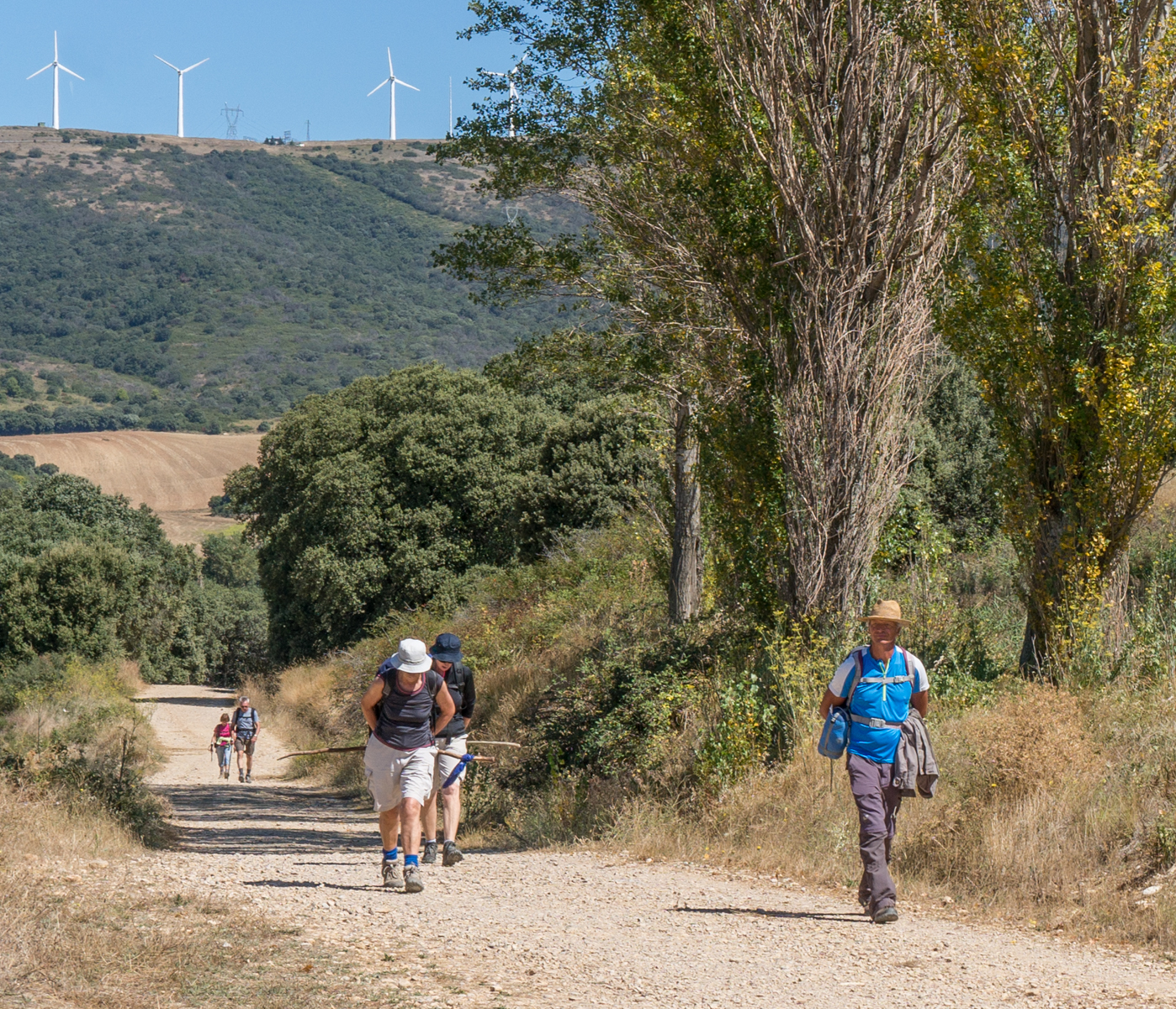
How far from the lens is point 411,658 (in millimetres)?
8531

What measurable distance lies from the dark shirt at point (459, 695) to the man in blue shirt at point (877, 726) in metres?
3.60

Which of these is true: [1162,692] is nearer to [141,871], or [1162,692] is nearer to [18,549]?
[141,871]

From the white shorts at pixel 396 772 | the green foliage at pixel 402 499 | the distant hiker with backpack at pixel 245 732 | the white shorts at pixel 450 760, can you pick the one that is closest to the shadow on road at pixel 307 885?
the white shorts at pixel 396 772

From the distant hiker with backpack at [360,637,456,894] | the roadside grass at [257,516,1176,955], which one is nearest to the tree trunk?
the roadside grass at [257,516,1176,955]

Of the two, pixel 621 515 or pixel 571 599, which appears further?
pixel 621 515

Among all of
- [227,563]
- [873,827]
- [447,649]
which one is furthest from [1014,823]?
[227,563]

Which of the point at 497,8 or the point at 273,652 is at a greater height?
the point at 497,8

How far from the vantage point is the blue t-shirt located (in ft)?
24.7

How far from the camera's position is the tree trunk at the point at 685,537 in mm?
18125

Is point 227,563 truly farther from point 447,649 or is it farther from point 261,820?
point 447,649

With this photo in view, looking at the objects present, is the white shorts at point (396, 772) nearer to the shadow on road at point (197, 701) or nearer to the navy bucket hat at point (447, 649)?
the navy bucket hat at point (447, 649)

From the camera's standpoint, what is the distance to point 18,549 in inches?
2162

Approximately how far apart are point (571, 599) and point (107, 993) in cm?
1759

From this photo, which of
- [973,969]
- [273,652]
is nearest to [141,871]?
[973,969]
